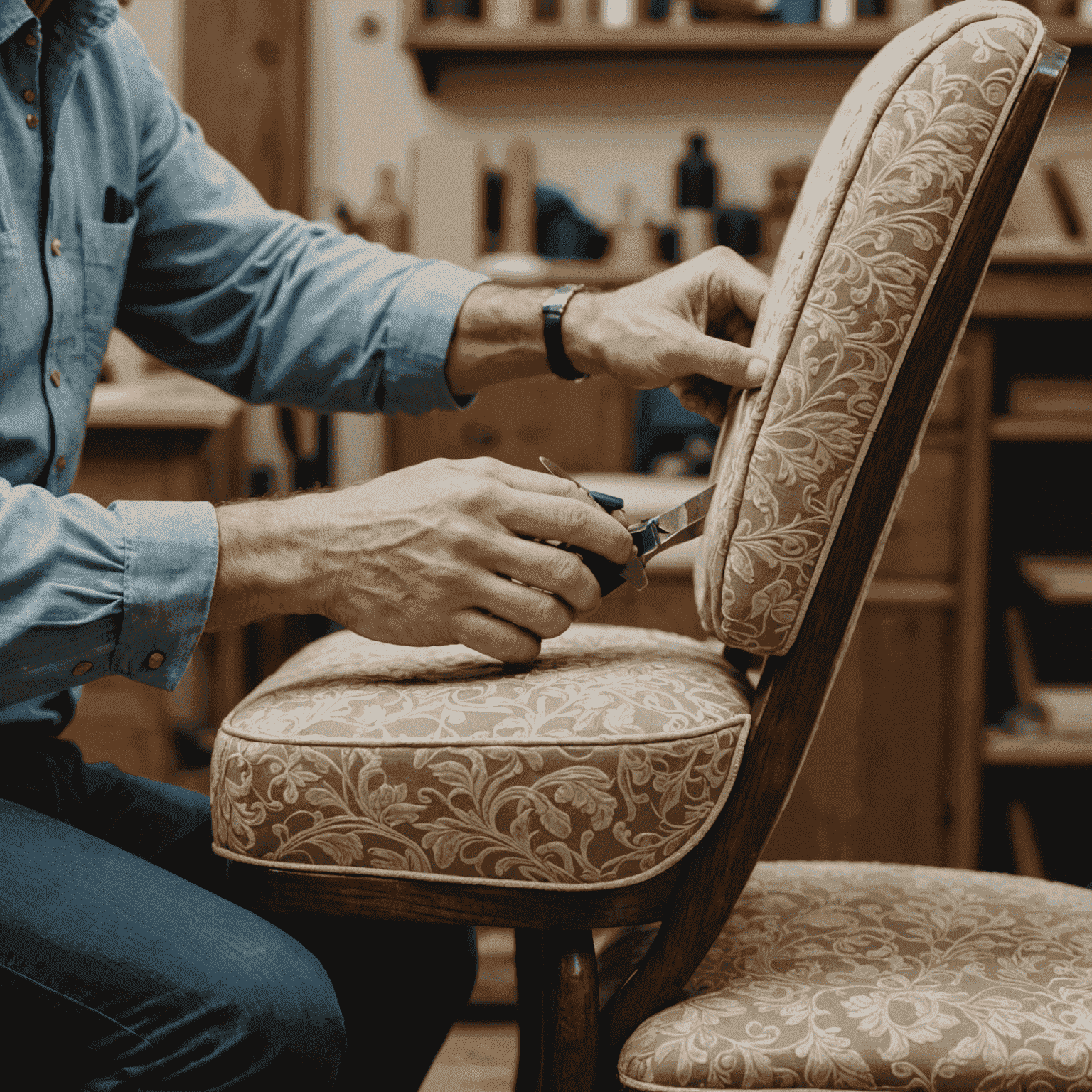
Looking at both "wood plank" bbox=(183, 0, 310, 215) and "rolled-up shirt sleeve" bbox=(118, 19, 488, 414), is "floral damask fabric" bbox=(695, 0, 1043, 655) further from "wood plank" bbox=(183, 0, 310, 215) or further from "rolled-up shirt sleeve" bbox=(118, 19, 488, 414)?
"wood plank" bbox=(183, 0, 310, 215)

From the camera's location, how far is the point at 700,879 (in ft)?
2.10

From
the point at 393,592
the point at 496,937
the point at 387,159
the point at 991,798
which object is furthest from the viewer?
the point at 387,159

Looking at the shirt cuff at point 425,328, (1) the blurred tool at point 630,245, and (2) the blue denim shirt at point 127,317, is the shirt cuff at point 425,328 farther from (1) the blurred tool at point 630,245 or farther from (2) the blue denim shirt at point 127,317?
(1) the blurred tool at point 630,245

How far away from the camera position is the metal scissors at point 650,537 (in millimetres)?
713

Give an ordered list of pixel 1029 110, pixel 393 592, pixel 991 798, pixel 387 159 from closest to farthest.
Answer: pixel 1029 110 → pixel 393 592 → pixel 991 798 → pixel 387 159

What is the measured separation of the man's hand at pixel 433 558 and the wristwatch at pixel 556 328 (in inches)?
11.0

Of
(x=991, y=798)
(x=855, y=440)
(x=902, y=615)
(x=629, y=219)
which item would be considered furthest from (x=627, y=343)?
(x=991, y=798)

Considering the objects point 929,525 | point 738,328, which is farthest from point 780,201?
point 738,328

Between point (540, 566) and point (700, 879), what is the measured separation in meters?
0.20

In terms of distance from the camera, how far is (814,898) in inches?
30.3

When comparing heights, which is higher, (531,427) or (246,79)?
(246,79)

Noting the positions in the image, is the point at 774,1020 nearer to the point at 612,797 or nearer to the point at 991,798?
the point at 612,797

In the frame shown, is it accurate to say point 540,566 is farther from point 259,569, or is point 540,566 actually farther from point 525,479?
point 259,569

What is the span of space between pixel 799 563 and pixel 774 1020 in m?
0.26
